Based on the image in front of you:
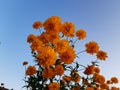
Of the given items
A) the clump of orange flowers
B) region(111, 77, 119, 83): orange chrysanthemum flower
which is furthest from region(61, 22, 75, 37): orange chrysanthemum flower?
region(111, 77, 119, 83): orange chrysanthemum flower

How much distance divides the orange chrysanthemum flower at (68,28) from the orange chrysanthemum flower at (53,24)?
4.8 inches

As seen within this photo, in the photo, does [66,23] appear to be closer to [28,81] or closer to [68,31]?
[68,31]

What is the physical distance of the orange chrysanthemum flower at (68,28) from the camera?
6.07 meters

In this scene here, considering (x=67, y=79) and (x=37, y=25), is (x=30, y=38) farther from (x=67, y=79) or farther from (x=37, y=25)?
(x=67, y=79)

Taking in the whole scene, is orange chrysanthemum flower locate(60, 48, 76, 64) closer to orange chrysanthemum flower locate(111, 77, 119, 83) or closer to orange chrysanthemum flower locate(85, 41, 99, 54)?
orange chrysanthemum flower locate(85, 41, 99, 54)

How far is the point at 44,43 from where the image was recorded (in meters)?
6.03

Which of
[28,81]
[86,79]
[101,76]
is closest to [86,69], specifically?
[86,79]

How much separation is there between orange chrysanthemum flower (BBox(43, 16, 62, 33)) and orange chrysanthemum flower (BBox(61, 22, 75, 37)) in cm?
12

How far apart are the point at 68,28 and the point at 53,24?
42cm

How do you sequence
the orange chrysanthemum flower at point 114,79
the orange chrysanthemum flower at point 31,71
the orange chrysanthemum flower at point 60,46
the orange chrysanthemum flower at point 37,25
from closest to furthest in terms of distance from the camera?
the orange chrysanthemum flower at point 60,46 → the orange chrysanthemum flower at point 31,71 → the orange chrysanthemum flower at point 37,25 → the orange chrysanthemum flower at point 114,79

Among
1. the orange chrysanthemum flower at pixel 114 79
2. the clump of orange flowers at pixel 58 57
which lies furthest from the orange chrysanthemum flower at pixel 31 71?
the orange chrysanthemum flower at pixel 114 79

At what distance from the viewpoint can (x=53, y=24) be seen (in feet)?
19.1

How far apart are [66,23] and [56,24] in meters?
0.37

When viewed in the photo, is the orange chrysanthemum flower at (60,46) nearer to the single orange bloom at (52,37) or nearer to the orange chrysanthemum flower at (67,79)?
the single orange bloom at (52,37)
